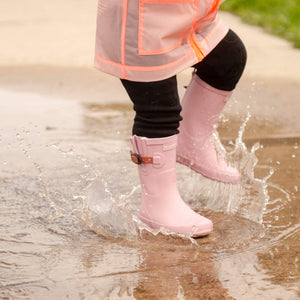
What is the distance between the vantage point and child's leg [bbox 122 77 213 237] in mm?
1988

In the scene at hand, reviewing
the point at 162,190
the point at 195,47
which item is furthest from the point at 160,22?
the point at 162,190

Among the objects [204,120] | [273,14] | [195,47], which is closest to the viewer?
[195,47]

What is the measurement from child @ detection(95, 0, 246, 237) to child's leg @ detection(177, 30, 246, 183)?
51 mm

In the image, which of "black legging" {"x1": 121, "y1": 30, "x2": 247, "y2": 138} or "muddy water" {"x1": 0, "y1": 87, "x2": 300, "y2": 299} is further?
"black legging" {"x1": 121, "y1": 30, "x2": 247, "y2": 138}

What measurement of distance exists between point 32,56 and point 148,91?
9.45ft

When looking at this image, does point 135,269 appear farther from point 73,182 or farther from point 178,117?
point 73,182

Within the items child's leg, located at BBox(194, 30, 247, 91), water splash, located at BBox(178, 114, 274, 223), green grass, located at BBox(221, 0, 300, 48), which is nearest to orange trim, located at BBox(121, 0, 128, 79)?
child's leg, located at BBox(194, 30, 247, 91)

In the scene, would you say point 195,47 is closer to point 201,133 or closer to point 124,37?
point 124,37

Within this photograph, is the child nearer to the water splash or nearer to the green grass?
the water splash

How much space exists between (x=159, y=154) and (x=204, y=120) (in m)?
0.36

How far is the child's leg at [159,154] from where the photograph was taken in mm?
1988

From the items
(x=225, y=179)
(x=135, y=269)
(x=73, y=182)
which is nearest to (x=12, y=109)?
(x=73, y=182)

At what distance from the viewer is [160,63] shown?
6.39 ft

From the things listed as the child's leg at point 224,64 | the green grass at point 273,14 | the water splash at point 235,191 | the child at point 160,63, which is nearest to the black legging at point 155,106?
the child at point 160,63
